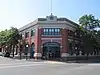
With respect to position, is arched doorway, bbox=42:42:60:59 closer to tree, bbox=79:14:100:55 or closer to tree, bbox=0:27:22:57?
tree, bbox=79:14:100:55

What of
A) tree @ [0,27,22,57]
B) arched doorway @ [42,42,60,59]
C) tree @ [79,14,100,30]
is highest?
tree @ [79,14,100,30]

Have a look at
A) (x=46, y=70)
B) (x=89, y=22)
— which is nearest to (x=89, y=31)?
Result: (x=89, y=22)

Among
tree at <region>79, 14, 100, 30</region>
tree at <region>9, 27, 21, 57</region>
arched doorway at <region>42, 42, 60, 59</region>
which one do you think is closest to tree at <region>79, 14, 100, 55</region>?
tree at <region>79, 14, 100, 30</region>

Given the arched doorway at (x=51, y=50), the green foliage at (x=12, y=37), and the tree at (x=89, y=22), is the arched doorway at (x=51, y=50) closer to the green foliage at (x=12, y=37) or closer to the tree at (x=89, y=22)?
the tree at (x=89, y=22)

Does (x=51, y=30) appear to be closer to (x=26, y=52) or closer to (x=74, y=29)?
(x=74, y=29)

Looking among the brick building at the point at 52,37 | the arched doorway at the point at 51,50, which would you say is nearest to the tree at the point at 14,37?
the brick building at the point at 52,37

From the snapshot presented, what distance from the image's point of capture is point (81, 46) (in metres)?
56.9

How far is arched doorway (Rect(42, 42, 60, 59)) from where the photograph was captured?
5312cm

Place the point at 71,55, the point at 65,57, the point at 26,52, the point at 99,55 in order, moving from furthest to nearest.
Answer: the point at 99,55, the point at 26,52, the point at 71,55, the point at 65,57

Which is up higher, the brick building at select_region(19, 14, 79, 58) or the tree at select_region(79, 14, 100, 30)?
the tree at select_region(79, 14, 100, 30)

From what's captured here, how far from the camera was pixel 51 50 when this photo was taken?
176 ft

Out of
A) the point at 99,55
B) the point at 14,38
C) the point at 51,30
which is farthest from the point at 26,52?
the point at 99,55

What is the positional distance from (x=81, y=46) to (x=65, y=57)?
6.68 metres

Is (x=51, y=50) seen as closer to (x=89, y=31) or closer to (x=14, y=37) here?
(x=89, y=31)
